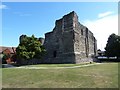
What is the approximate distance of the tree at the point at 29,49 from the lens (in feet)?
135

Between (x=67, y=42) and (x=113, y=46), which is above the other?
(x=67, y=42)

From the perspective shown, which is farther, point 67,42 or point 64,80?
point 67,42

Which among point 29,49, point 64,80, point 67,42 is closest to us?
point 64,80

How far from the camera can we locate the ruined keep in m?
44.7

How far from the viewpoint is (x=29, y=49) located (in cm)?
4297

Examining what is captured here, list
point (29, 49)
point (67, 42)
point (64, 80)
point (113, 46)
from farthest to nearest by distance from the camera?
1. point (113, 46)
2. point (67, 42)
3. point (29, 49)
4. point (64, 80)

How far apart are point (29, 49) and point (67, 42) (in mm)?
9429

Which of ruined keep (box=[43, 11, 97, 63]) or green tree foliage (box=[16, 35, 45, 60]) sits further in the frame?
ruined keep (box=[43, 11, 97, 63])

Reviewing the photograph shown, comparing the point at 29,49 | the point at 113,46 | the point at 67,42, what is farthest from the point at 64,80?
the point at 113,46

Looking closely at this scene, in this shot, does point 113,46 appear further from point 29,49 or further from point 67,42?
point 29,49

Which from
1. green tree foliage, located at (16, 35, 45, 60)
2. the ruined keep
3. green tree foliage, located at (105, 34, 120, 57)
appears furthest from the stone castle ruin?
green tree foliage, located at (105, 34, 120, 57)

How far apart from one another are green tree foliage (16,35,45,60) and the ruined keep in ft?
19.2

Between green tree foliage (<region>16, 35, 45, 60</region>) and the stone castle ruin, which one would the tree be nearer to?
green tree foliage (<region>16, 35, 45, 60</region>)

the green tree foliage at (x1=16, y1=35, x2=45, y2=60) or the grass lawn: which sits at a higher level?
the green tree foliage at (x1=16, y1=35, x2=45, y2=60)
